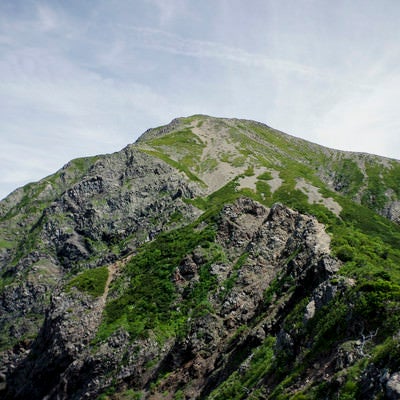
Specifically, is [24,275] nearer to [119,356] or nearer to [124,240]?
[124,240]

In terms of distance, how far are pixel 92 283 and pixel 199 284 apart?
2064 cm

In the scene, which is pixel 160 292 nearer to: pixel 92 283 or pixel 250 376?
pixel 92 283

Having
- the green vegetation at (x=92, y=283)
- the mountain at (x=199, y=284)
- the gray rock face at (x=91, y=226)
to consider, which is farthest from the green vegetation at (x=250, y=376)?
the gray rock face at (x=91, y=226)

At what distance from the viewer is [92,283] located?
6875cm

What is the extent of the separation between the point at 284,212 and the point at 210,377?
32.3m

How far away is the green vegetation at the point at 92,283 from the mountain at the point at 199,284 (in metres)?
0.34

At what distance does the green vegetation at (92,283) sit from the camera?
66875 mm

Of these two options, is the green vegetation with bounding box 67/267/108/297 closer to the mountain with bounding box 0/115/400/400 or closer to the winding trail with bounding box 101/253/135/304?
the mountain with bounding box 0/115/400/400

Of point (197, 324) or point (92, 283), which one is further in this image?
point (92, 283)

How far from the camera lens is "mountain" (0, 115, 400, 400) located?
1042 inches

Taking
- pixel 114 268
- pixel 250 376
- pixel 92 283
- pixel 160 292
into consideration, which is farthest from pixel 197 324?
pixel 114 268

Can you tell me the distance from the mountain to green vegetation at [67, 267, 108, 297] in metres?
0.34

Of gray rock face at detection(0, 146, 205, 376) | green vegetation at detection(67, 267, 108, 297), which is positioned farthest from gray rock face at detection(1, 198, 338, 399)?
gray rock face at detection(0, 146, 205, 376)

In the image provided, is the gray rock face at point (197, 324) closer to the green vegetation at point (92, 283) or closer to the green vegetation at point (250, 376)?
the green vegetation at point (92, 283)
